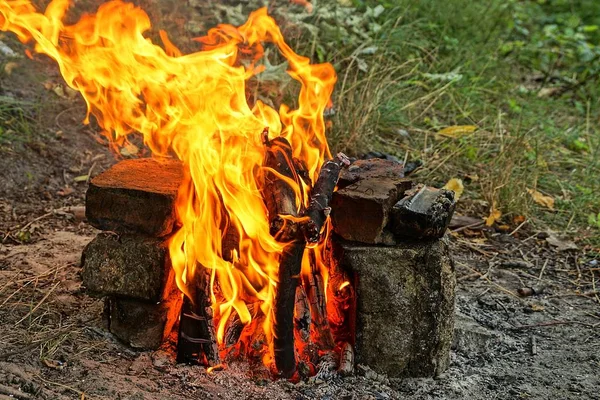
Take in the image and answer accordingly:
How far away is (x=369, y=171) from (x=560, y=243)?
6.47 ft

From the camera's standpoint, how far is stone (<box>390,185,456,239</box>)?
2.92m

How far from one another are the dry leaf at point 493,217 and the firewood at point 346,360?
209 centimetres

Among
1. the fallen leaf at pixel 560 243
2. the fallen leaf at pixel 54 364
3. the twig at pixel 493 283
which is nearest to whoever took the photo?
the fallen leaf at pixel 54 364

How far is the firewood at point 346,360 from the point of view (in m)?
3.02

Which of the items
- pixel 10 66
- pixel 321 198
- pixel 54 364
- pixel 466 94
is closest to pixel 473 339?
pixel 321 198

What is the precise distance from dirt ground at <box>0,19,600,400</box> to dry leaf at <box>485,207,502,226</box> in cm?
9

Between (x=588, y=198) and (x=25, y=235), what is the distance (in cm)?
366

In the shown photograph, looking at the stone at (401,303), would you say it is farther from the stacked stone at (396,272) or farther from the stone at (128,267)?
the stone at (128,267)

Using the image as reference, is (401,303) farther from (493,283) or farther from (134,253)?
(493,283)

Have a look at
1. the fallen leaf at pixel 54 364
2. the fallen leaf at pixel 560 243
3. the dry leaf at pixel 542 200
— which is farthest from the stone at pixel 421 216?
the dry leaf at pixel 542 200

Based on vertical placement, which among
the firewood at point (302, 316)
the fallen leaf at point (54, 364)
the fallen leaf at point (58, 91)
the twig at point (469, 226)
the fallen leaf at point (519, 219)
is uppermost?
the fallen leaf at point (58, 91)

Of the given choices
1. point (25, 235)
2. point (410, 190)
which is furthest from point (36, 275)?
point (410, 190)

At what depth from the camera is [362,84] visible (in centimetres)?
583

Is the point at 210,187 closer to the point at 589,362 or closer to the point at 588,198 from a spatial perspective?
the point at 589,362
